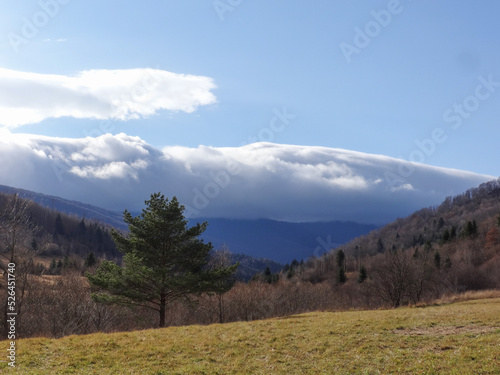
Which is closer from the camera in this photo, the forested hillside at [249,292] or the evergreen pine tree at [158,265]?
the evergreen pine tree at [158,265]

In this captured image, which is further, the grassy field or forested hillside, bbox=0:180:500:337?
forested hillside, bbox=0:180:500:337

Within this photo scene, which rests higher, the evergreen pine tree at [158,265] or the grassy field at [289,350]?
the evergreen pine tree at [158,265]

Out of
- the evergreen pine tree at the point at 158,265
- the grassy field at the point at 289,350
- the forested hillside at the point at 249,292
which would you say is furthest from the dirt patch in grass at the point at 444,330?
the forested hillside at the point at 249,292

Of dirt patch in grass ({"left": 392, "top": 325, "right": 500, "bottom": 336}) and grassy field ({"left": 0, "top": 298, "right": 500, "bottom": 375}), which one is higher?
dirt patch in grass ({"left": 392, "top": 325, "right": 500, "bottom": 336})

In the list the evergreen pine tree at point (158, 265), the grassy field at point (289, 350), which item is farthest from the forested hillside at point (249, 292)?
the grassy field at point (289, 350)

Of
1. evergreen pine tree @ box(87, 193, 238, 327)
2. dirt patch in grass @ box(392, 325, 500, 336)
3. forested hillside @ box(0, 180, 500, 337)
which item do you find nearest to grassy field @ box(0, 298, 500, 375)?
dirt patch in grass @ box(392, 325, 500, 336)

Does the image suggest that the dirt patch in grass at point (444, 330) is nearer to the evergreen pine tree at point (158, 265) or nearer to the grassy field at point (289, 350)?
the grassy field at point (289, 350)

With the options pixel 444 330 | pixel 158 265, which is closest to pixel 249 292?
pixel 158 265

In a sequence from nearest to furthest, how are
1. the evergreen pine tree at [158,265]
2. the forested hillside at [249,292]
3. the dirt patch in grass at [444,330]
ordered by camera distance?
the dirt patch in grass at [444,330] → the evergreen pine tree at [158,265] → the forested hillside at [249,292]

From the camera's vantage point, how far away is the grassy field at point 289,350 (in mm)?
16234

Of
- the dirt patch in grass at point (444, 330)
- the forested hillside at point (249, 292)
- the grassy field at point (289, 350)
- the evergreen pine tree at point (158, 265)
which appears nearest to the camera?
the grassy field at point (289, 350)

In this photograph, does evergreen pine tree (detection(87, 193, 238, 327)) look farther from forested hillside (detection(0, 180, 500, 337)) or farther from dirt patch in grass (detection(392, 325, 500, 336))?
dirt patch in grass (detection(392, 325, 500, 336))

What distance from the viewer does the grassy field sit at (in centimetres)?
1623

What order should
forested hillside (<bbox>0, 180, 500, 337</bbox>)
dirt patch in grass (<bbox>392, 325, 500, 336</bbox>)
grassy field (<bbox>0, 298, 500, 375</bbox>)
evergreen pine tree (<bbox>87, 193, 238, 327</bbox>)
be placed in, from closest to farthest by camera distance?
grassy field (<bbox>0, 298, 500, 375</bbox>) < dirt patch in grass (<bbox>392, 325, 500, 336</bbox>) < evergreen pine tree (<bbox>87, 193, 238, 327</bbox>) < forested hillside (<bbox>0, 180, 500, 337</bbox>)
